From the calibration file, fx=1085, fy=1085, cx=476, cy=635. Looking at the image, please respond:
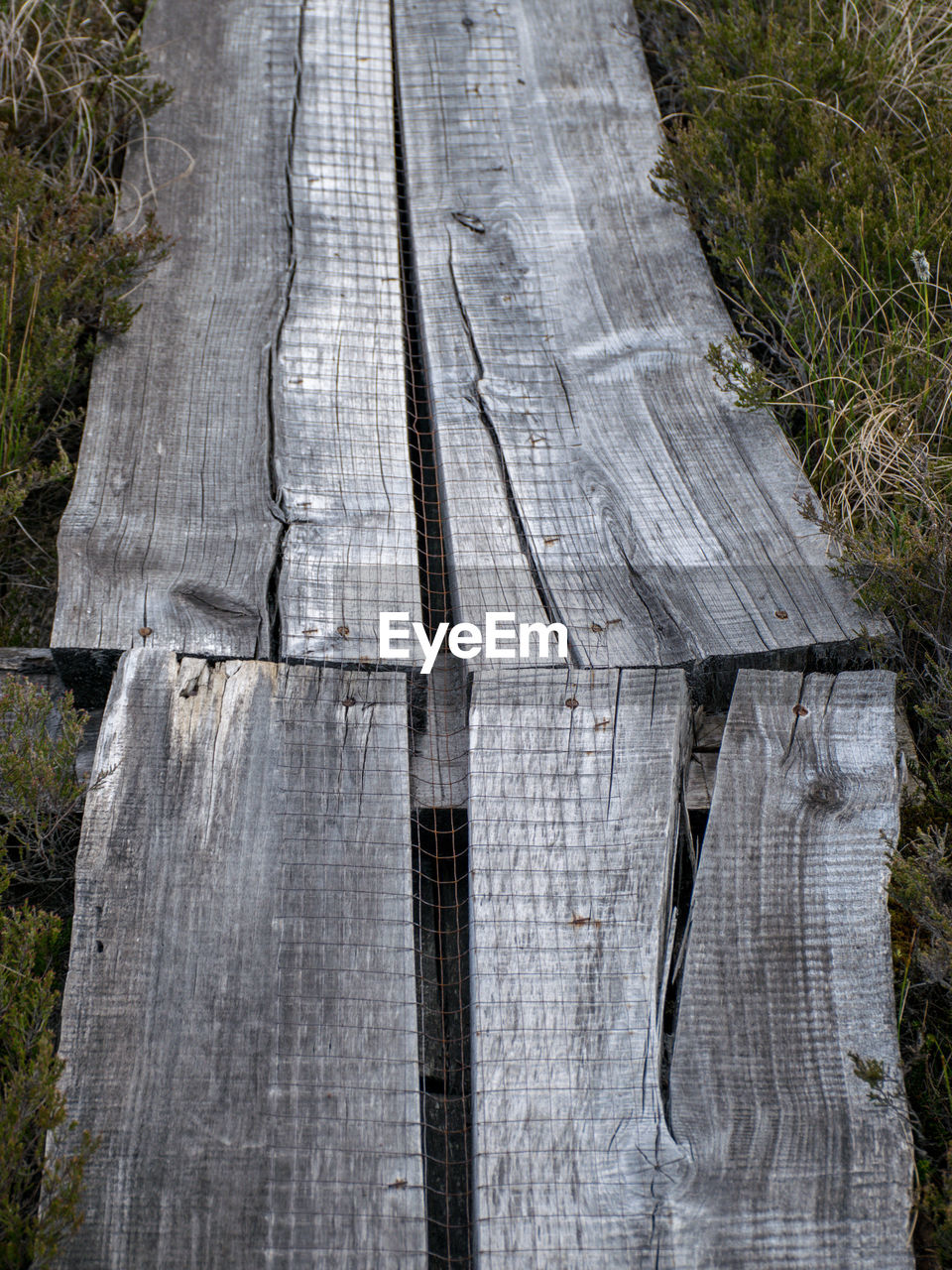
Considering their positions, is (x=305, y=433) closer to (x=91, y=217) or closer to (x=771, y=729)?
(x=91, y=217)

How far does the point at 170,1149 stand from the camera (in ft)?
6.45

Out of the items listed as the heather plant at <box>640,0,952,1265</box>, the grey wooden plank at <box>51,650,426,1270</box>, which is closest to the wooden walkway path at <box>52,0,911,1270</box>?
the grey wooden plank at <box>51,650,426,1270</box>

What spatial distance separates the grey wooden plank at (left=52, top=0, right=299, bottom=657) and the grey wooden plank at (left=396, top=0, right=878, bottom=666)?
Result: 557mm

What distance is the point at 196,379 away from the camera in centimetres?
345

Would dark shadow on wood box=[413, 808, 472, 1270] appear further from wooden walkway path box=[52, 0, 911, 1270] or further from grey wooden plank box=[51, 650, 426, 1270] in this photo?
grey wooden plank box=[51, 650, 426, 1270]

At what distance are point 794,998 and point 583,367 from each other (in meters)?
2.19

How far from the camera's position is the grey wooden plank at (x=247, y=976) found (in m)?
1.93

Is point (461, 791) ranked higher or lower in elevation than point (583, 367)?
lower

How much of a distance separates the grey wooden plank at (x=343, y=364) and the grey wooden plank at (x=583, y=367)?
0.14 m

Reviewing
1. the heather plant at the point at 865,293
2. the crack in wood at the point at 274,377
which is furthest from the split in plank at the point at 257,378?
the heather plant at the point at 865,293

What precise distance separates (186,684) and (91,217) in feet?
6.84

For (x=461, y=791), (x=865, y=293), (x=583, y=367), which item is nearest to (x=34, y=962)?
(x=461, y=791)

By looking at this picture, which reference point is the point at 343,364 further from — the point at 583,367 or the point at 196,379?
the point at 583,367

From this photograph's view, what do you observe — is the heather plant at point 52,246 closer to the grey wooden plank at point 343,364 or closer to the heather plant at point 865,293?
the grey wooden plank at point 343,364
